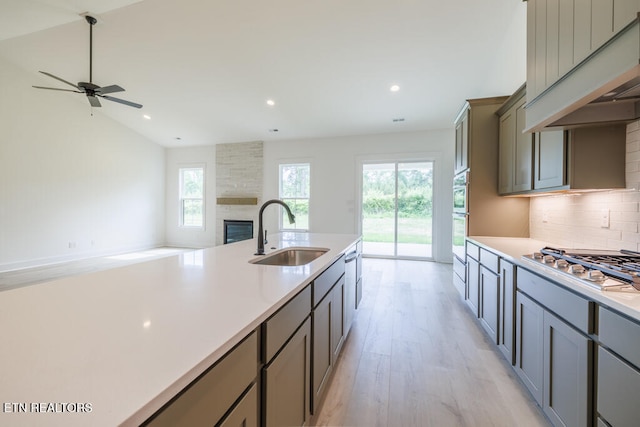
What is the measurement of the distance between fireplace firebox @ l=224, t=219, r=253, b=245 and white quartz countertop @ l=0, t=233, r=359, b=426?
5896 millimetres

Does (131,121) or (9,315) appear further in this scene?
Answer: (131,121)

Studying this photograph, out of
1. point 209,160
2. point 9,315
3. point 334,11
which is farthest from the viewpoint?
point 209,160

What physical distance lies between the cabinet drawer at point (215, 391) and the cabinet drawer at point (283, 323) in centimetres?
6

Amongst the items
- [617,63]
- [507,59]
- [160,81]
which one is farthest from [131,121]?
[617,63]

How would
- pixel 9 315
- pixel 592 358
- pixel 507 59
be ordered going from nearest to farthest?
pixel 9 315 → pixel 592 358 → pixel 507 59

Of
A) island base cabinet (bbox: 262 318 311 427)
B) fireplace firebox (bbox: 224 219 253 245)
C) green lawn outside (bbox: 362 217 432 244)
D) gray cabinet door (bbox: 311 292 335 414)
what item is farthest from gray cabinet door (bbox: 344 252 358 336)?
fireplace firebox (bbox: 224 219 253 245)

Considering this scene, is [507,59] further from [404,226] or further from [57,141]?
[57,141]

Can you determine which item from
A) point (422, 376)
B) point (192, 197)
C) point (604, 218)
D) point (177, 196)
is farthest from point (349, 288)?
point (177, 196)

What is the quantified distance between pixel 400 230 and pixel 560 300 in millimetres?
4756

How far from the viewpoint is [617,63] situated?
0.99 m

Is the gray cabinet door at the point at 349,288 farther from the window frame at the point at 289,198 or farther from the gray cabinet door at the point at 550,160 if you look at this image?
the window frame at the point at 289,198

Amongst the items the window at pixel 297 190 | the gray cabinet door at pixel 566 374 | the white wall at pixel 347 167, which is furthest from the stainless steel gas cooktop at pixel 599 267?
the window at pixel 297 190

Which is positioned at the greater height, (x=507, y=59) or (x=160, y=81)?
(x=160, y=81)

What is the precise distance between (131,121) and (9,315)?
7314mm
